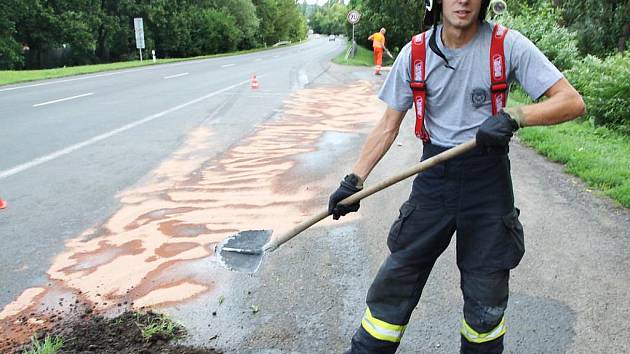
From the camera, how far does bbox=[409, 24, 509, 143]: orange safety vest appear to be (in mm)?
2139

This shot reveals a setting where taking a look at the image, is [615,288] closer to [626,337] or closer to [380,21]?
[626,337]

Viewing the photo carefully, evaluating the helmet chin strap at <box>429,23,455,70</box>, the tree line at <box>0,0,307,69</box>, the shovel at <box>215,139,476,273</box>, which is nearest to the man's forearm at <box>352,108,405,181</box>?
the shovel at <box>215,139,476,273</box>

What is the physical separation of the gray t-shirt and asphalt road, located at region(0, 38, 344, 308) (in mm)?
2727

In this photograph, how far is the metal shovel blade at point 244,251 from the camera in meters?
3.04

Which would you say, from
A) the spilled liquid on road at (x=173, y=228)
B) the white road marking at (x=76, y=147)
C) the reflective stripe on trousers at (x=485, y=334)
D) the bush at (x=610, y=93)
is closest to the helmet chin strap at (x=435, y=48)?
the reflective stripe on trousers at (x=485, y=334)

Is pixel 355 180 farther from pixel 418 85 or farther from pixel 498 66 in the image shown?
pixel 498 66

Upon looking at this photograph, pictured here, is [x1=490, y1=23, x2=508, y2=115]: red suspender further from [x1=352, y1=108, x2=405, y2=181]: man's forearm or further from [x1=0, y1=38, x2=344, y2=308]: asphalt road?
[x1=0, y1=38, x2=344, y2=308]: asphalt road

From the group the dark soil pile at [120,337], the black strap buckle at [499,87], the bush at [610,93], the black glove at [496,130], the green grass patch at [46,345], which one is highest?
the black strap buckle at [499,87]

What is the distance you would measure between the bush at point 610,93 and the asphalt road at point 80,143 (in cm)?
534

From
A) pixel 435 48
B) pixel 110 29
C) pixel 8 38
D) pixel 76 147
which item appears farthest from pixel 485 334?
pixel 110 29

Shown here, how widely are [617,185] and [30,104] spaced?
11.2 m

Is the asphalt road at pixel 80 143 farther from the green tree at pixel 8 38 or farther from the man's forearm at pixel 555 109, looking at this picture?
the green tree at pixel 8 38

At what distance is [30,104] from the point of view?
11680 mm

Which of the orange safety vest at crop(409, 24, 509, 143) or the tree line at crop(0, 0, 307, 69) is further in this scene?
the tree line at crop(0, 0, 307, 69)
